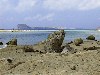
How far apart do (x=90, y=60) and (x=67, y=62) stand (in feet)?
5.64

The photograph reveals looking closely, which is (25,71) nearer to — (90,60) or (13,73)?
(13,73)

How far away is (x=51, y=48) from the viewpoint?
34.4m

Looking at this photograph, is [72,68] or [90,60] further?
[90,60]

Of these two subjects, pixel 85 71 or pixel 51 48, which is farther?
pixel 51 48

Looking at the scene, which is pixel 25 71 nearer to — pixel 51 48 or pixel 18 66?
pixel 18 66

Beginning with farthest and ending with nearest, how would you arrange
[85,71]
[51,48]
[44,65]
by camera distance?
[51,48]
[44,65]
[85,71]

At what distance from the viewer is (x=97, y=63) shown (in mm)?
23125

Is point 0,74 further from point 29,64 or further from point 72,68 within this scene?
point 72,68

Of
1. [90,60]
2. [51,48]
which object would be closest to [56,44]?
[51,48]

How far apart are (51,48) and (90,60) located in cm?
1053

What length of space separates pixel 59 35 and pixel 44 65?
44.1ft

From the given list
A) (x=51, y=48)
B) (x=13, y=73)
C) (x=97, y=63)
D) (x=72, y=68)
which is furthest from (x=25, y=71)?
(x=51, y=48)

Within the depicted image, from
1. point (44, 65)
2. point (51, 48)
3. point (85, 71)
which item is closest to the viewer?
point (85, 71)

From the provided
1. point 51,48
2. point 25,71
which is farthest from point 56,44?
point 25,71
